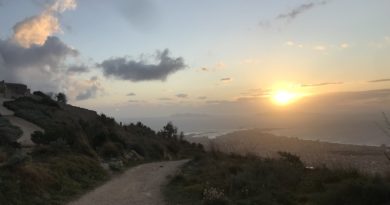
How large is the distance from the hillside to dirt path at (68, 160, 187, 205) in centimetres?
86

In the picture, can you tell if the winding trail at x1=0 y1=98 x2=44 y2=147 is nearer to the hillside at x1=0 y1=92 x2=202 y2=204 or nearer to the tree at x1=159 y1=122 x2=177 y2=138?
the hillside at x1=0 y1=92 x2=202 y2=204

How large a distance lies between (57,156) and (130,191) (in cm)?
702

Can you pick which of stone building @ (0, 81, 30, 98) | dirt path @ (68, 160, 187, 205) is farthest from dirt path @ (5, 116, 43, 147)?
stone building @ (0, 81, 30, 98)

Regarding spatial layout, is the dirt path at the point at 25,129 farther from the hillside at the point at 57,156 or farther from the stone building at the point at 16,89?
the stone building at the point at 16,89

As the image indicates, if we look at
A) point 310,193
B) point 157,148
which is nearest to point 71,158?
point 310,193

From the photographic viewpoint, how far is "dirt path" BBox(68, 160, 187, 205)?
16.9 meters

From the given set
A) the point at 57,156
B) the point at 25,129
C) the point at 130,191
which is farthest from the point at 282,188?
the point at 25,129

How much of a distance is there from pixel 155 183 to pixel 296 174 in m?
7.55

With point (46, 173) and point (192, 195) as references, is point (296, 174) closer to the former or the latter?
point (192, 195)

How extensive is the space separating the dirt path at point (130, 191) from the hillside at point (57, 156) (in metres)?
0.86

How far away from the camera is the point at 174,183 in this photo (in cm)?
2217

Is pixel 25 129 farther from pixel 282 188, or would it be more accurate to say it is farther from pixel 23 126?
pixel 282 188

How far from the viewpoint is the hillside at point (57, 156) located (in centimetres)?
1648

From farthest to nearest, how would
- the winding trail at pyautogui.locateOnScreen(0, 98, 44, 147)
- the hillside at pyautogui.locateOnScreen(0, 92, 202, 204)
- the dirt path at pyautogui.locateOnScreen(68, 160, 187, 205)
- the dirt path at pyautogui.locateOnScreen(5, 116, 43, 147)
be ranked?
the winding trail at pyautogui.locateOnScreen(0, 98, 44, 147) < the dirt path at pyautogui.locateOnScreen(5, 116, 43, 147) < the dirt path at pyautogui.locateOnScreen(68, 160, 187, 205) < the hillside at pyautogui.locateOnScreen(0, 92, 202, 204)
